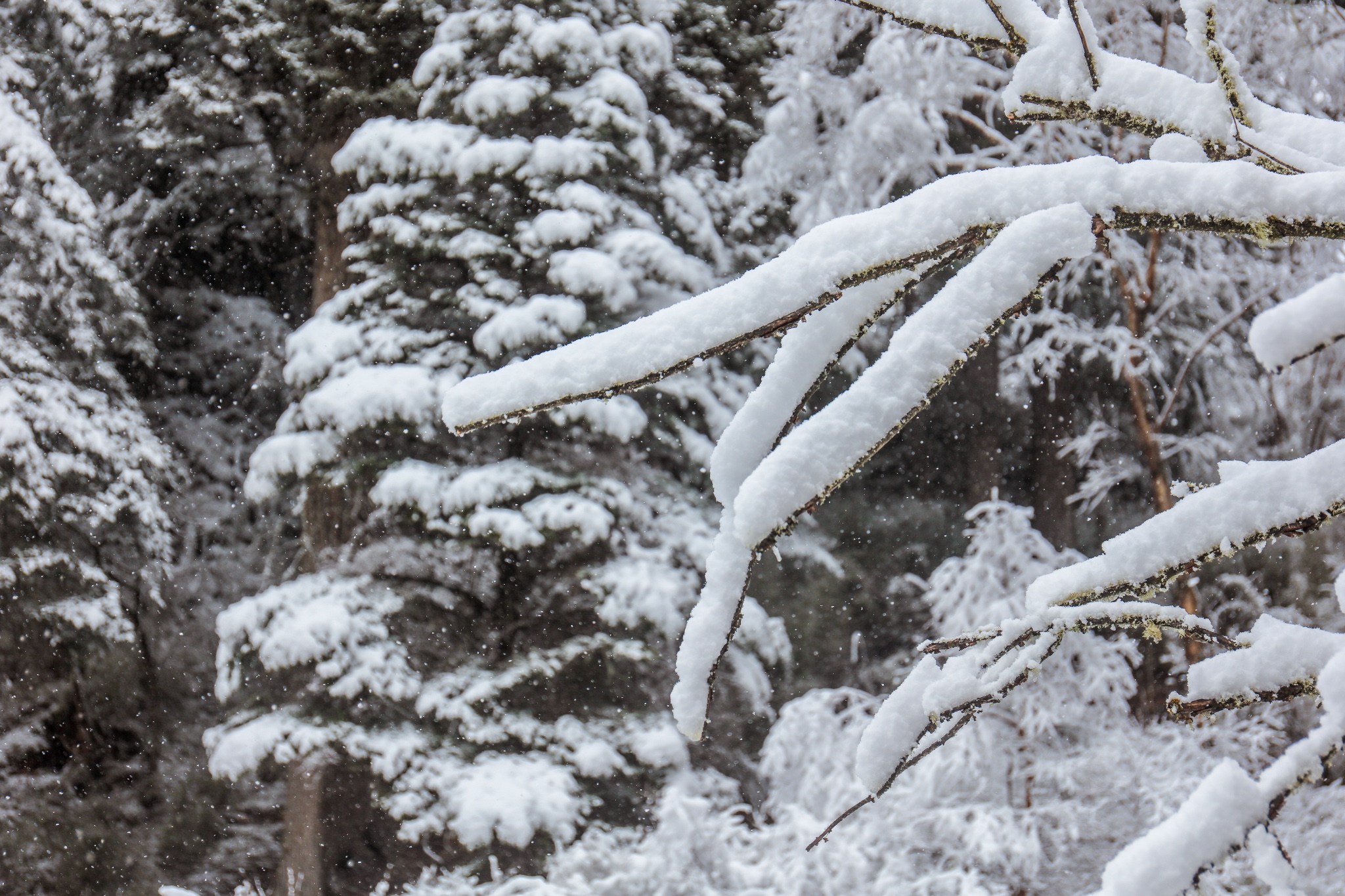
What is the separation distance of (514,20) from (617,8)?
31.5 inches

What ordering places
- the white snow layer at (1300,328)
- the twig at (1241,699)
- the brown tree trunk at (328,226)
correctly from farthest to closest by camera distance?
the brown tree trunk at (328,226), the twig at (1241,699), the white snow layer at (1300,328)

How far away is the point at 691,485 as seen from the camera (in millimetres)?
6160

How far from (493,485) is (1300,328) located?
4.92 metres

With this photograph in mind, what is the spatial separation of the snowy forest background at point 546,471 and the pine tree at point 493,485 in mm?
29

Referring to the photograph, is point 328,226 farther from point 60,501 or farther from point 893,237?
point 893,237

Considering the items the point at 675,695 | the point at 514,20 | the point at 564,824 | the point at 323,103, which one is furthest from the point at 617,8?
the point at 675,695

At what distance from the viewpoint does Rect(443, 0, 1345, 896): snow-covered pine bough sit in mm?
545

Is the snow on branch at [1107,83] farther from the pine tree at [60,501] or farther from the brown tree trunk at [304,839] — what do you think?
the pine tree at [60,501]

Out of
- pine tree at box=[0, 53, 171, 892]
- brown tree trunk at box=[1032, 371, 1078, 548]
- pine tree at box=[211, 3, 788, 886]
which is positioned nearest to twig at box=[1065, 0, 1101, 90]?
pine tree at box=[211, 3, 788, 886]

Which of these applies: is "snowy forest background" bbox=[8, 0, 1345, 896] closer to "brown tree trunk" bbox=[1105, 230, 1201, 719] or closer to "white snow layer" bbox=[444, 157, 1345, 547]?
"brown tree trunk" bbox=[1105, 230, 1201, 719]

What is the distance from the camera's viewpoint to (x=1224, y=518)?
575mm

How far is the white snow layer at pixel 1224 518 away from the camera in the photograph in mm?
564

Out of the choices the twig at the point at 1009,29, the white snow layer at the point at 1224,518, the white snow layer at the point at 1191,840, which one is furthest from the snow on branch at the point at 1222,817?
the twig at the point at 1009,29

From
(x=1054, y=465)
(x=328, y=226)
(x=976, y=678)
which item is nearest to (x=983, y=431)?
(x=1054, y=465)
